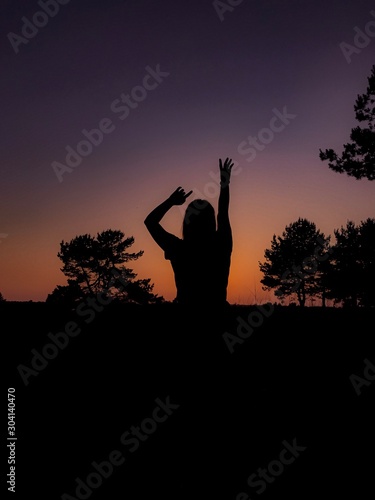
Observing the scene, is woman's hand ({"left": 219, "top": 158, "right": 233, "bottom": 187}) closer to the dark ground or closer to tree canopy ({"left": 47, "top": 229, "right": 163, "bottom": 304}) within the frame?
the dark ground

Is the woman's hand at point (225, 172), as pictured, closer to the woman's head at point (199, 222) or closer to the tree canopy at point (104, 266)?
the woman's head at point (199, 222)

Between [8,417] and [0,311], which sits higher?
[0,311]

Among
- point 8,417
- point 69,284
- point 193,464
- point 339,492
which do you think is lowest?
point 339,492

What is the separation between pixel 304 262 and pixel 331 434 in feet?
129

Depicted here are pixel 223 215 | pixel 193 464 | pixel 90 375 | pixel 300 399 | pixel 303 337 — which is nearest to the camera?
pixel 193 464

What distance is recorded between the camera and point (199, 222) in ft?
9.39

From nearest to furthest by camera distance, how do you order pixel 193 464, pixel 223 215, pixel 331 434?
1. pixel 193 464
2. pixel 223 215
3. pixel 331 434

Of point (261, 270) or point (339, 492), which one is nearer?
point (339, 492)

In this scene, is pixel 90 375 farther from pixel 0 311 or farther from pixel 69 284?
pixel 69 284

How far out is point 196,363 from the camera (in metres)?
2.73

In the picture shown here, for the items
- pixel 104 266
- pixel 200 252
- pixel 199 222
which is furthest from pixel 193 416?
pixel 104 266

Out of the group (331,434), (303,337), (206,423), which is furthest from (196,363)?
(303,337)

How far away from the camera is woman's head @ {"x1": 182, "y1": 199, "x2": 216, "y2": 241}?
286cm

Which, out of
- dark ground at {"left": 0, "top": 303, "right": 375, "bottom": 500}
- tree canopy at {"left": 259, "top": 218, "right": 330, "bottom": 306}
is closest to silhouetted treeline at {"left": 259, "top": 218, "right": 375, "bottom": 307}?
tree canopy at {"left": 259, "top": 218, "right": 330, "bottom": 306}
